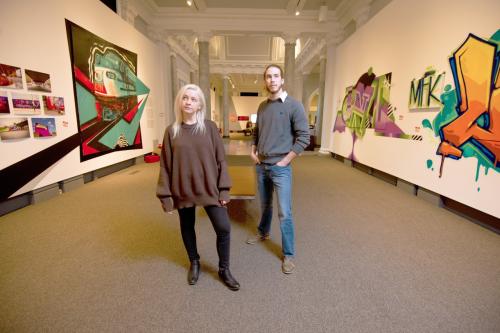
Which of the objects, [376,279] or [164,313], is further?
[376,279]

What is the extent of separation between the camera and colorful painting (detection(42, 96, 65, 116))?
369 centimetres

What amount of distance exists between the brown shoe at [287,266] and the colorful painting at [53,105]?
433 cm

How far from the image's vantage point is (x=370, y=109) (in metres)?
5.68

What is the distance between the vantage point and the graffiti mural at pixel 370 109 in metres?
4.95

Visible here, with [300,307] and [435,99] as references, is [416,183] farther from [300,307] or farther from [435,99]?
[300,307]

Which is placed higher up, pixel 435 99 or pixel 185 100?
pixel 435 99

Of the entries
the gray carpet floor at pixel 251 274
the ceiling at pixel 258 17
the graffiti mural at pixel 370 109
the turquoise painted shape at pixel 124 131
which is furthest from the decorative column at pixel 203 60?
the gray carpet floor at pixel 251 274

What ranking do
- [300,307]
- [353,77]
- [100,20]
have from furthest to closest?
1. [353,77]
2. [100,20]
3. [300,307]

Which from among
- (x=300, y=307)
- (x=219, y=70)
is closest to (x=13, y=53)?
(x=300, y=307)

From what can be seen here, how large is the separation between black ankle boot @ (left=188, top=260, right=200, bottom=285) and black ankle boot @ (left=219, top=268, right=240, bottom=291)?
0.20m

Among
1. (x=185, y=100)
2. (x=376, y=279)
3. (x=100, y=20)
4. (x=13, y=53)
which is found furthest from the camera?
(x=100, y=20)

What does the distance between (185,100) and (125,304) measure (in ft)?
4.91

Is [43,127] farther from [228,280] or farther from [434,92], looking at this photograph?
[434,92]

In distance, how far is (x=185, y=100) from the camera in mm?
1502
